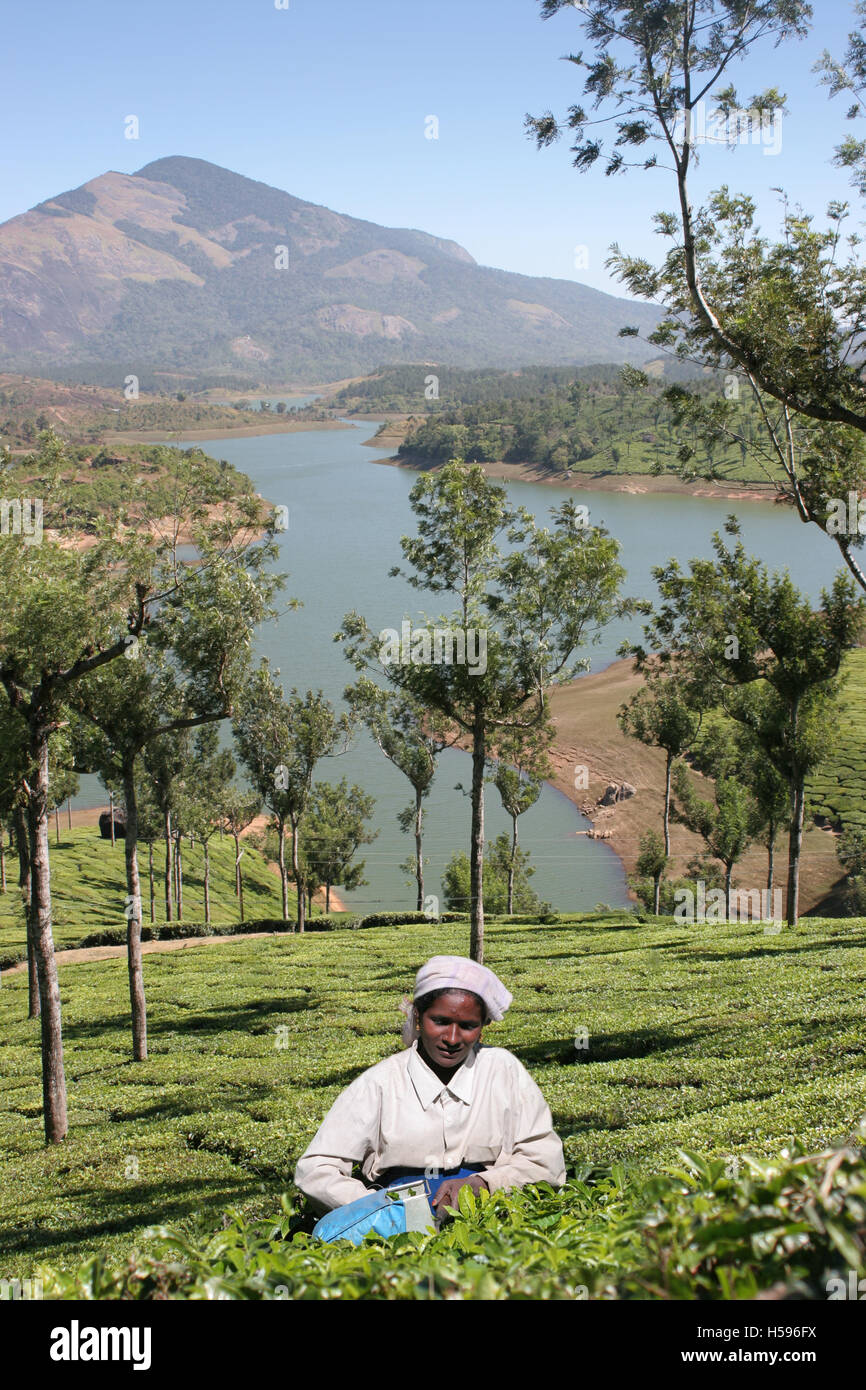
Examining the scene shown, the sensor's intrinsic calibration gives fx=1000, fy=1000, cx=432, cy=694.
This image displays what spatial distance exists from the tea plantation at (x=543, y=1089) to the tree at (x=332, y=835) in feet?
38.8

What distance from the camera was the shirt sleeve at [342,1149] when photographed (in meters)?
4.02

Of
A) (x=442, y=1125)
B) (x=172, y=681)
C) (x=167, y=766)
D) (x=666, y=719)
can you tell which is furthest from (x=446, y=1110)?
(x=167, y=766)

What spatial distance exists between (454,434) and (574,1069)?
18364cm

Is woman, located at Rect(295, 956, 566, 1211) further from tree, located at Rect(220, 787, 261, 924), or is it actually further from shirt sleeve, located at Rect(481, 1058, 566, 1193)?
tree, located at Rect(220, 787, 261, 924)

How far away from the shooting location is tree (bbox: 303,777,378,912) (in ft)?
151

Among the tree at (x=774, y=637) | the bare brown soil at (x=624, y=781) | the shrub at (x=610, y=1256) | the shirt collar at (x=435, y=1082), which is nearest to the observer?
the shrub at (x=610, y=1256)

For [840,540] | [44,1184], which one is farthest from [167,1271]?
[840,540]

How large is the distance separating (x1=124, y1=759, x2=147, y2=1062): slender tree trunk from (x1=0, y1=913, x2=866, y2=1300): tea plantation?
74cm

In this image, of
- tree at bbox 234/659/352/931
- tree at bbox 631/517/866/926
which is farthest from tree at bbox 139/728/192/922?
tree at bbox 631/517/866/926

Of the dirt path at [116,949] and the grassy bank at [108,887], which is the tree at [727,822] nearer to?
the dirt path at [116,949]

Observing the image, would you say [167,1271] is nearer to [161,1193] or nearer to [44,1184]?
[161,1193]

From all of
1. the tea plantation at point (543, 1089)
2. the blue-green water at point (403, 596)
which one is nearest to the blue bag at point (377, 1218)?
the tea plantation at point (543, 1089)

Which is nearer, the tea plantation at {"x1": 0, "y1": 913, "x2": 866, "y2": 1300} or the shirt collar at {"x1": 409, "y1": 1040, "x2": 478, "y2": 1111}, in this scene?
the tea plantation at {"x1": 0, "y1": 913, "x2": 866, "y2": 1300}

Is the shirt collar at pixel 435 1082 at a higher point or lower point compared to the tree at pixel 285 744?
higher
